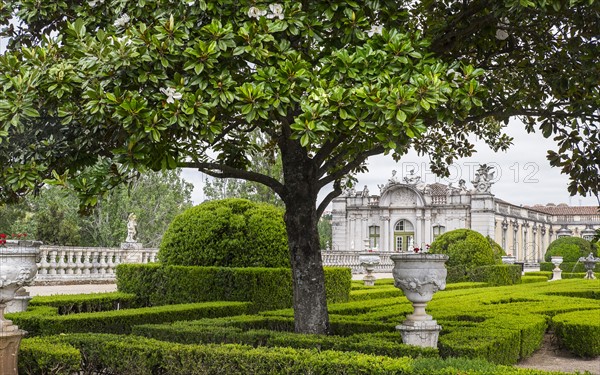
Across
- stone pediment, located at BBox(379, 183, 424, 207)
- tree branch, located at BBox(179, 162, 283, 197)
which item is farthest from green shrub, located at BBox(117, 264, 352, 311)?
stone pediment, located at BBox(379, 183, 424, 207)

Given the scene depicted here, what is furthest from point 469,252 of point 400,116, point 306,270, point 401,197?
point 401,197

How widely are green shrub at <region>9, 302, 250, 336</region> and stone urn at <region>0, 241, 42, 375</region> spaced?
2.59 metres

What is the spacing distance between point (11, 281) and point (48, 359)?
0.90 metres

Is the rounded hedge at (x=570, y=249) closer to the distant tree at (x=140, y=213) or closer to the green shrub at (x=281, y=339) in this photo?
the distant tree at (x=140, y=213)

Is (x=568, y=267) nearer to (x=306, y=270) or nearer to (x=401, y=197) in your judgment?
(x=401, y=197)

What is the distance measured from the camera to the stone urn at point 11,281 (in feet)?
21.4

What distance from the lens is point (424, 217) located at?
50781mm

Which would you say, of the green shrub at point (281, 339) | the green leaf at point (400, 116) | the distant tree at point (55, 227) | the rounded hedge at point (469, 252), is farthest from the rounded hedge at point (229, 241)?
the distant tree at point (55, 227)

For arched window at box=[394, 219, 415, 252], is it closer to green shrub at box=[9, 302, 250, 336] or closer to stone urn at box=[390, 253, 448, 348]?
green shrub at box=[9, 302, 250, 336]

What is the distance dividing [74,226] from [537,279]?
23.7 m

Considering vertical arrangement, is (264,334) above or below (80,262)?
below

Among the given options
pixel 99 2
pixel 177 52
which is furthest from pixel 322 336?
pixel 99 2

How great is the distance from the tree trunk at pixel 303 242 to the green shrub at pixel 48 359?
280 cm

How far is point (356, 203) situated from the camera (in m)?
53.5
